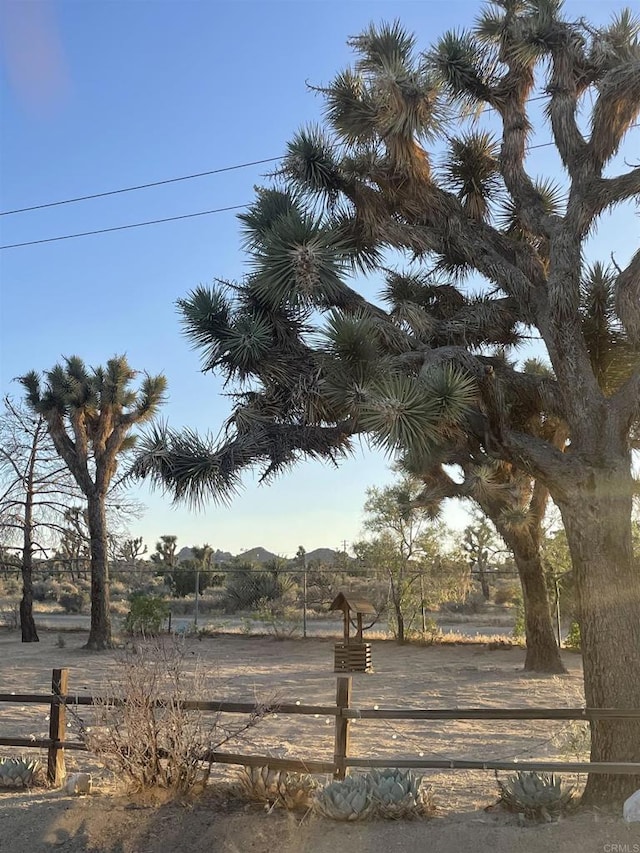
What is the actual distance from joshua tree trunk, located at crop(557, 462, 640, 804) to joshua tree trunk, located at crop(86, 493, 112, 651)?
1723 centimetres

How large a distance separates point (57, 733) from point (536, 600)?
1118cm

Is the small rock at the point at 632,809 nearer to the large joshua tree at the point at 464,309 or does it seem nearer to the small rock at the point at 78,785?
the large joshua tree at the point at 464,309

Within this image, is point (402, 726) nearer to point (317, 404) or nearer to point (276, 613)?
point (317, 404)

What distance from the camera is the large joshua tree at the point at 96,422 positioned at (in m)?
21.4

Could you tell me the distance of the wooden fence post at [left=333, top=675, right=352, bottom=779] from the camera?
616 centimetres

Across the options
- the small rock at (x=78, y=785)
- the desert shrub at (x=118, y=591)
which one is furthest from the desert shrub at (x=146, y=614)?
the desert shrub at (x=118, y=591)

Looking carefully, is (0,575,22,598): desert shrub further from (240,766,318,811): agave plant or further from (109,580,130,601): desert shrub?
(240,766,318,811): agave plant

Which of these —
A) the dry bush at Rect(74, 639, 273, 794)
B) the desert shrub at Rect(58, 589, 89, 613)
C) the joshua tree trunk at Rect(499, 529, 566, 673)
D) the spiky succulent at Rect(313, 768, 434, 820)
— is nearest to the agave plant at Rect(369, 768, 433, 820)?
the spiky succulent at Rect(313, 768, 434, 820)

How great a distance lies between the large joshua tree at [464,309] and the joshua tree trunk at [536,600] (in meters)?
8.01

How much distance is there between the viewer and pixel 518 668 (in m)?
16.5

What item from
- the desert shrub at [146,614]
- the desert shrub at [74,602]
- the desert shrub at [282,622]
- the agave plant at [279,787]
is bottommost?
the desert shrub at [74,602]

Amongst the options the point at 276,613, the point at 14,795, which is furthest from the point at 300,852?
the point at 276,613

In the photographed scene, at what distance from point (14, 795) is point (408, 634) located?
1633 cm

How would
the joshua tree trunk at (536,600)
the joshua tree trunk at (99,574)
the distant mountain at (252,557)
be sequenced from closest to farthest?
the joshua tree trunk at (536,600) → the joshua tree trunk at (99,574) → the distant mountain at (252,557)
